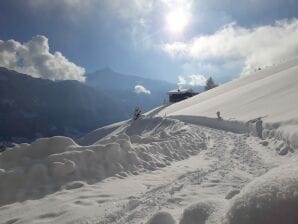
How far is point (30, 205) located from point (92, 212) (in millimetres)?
2611

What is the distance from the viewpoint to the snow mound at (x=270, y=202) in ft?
11.8

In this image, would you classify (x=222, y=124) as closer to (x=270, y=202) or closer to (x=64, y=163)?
(x=64, y=163)

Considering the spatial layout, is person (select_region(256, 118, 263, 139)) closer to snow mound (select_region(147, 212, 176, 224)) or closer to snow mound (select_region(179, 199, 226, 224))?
snow mound (select_region(147, 212, 176, 224))

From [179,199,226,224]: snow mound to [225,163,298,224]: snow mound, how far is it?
0.75 metres

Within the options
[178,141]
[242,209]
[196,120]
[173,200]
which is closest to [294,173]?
[242,209]

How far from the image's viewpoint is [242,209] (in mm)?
3779

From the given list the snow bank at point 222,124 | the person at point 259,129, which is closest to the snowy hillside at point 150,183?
the person at point 259,129

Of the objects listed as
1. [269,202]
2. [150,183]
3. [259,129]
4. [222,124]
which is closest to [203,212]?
[269,202]

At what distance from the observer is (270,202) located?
143 inches

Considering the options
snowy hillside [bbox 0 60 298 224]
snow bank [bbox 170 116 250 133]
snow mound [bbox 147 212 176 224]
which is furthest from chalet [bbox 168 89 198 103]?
snow mound [bbox 147 212 176 224]

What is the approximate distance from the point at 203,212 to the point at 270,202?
1.37 m

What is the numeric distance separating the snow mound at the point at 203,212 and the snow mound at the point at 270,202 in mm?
747

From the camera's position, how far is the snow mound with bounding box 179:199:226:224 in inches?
182

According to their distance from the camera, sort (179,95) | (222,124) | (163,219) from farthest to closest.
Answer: (179,95)
(222,124)
(163,219)
